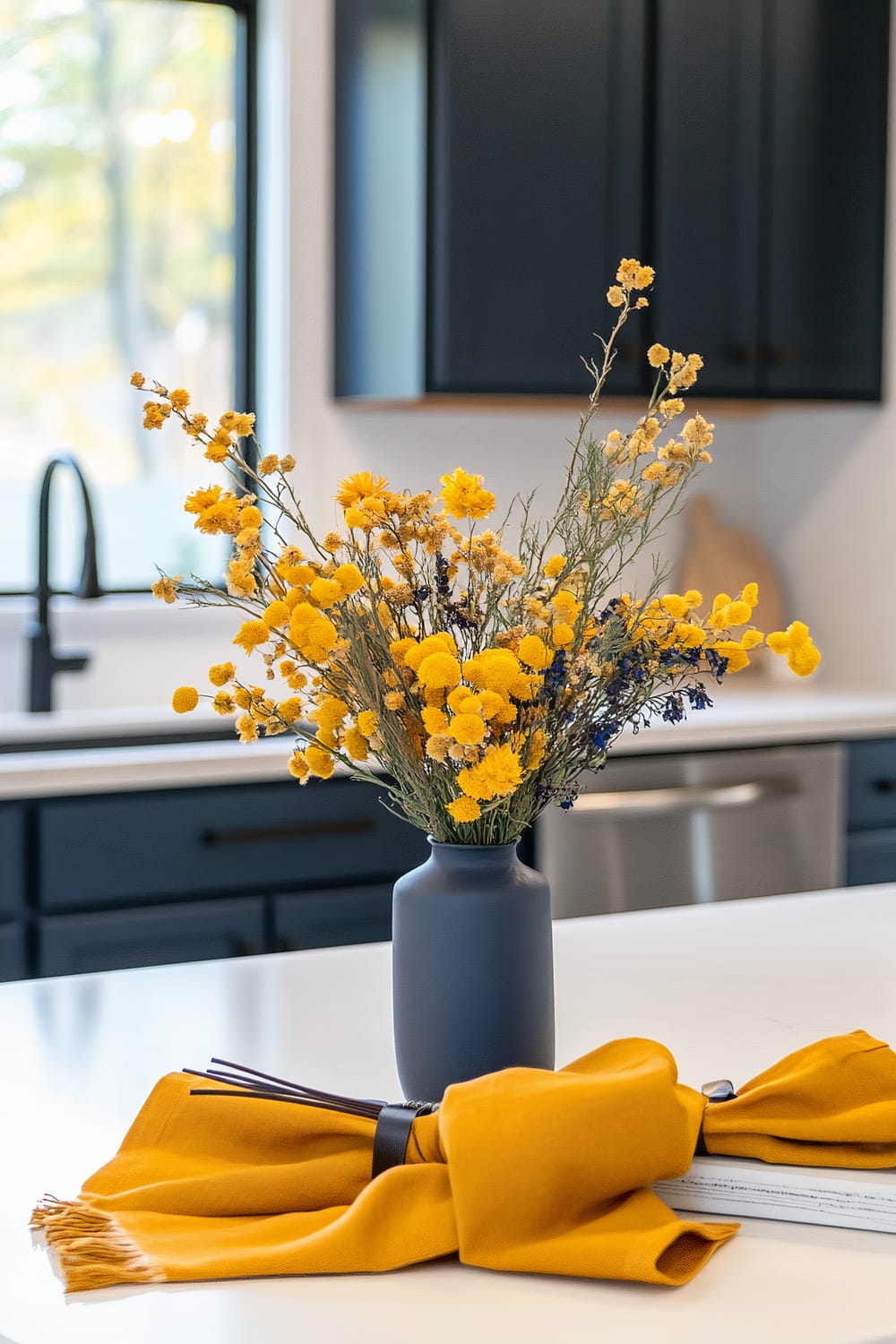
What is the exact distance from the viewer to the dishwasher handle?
2.76 m

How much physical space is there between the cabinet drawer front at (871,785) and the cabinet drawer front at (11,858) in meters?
1.58

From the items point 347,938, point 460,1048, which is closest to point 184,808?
point 347,938

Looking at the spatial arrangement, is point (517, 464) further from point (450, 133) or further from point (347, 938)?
point (347, 938)

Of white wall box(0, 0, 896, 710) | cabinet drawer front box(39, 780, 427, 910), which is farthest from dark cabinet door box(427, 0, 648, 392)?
cabinet drawer front box(39, 780, 427, 910)

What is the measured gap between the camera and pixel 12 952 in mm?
2260

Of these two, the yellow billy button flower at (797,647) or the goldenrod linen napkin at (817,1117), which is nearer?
the goldenrod linen napkin at (817,1117)

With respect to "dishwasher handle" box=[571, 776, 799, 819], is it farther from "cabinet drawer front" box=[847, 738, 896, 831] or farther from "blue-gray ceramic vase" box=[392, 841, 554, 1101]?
"blue-gray ceramic vase" box=[392, 841, 554, 1101]

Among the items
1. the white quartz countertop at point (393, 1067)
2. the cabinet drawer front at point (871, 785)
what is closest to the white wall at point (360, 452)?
the cabinet drawer front at point (871, 785)

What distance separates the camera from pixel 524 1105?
843 mm

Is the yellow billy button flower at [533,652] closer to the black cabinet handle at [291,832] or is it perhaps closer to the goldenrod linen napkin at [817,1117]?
the goldenrod linen napkin at [817,1117]

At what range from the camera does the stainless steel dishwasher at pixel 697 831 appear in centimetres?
276

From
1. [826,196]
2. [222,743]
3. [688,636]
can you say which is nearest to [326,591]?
[688,636]

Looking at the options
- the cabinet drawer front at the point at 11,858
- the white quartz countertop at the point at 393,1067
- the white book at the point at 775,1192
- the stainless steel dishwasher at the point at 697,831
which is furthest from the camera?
the stainless steel dishwasher at the point at 697,831

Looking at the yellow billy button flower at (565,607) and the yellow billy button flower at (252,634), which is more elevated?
the yellow billy button flower at (565,607)
